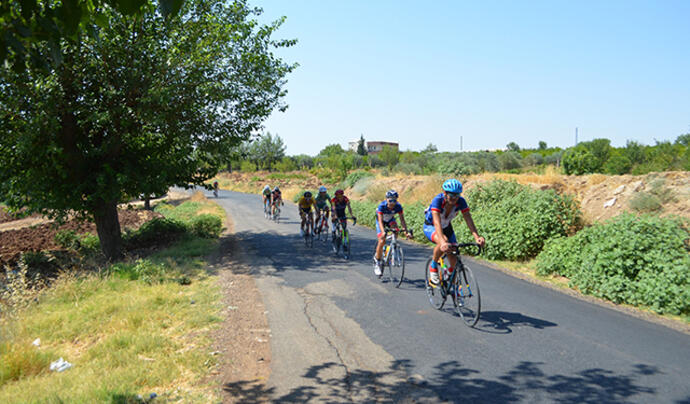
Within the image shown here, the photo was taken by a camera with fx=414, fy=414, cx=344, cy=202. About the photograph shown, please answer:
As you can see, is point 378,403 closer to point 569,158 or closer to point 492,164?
point 569,158

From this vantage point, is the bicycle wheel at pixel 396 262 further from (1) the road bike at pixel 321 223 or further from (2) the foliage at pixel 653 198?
(2) the foliage at pixel 653 198

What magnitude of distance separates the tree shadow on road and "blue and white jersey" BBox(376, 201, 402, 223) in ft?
13.7

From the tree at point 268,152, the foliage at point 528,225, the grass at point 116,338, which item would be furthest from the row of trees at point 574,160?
the tree at point 268,152

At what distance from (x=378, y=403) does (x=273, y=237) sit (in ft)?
43.2

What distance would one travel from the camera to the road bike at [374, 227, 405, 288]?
28.4 ft

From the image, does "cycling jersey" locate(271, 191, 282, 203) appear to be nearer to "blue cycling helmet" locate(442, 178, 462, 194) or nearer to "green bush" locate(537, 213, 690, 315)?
"green bush" locate(537, 213, 690, 315)

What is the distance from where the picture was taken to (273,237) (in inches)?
665

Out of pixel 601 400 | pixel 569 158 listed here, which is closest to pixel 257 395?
pixel 601 400

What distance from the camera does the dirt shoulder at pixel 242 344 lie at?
14.9ft

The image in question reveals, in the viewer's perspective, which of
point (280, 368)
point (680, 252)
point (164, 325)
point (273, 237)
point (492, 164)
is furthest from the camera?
point (492, 164)

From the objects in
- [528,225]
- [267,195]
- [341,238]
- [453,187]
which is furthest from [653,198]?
[267,195]

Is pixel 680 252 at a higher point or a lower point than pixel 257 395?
higher

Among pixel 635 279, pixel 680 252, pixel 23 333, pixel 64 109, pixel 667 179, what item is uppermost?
pixel 64 109

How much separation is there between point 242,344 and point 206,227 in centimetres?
1331
